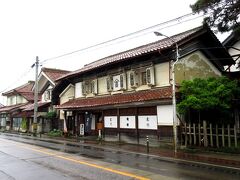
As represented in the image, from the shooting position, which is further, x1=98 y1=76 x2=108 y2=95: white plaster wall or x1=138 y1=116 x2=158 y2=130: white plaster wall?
x1=98 y1=76 x2=108 y2=95: white plaster wall

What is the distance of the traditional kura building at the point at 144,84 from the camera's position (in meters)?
20.3

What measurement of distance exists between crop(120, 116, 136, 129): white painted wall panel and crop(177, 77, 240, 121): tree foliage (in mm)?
5499

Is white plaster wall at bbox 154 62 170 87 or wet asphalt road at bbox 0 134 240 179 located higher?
white plaster wall at bbox 154 62 170 87

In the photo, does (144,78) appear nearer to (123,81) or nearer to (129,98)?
(129,98)

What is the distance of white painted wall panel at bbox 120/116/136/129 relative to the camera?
2275 centimetres

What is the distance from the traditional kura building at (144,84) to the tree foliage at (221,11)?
287 centimetres

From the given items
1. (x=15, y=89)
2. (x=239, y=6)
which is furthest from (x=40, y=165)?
(x=15, y=89)

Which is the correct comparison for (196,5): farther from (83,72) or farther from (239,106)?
(83,72)

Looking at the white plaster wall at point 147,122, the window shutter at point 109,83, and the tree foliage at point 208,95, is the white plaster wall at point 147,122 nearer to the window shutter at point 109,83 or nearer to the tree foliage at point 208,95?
the tree foliage at point 208,95

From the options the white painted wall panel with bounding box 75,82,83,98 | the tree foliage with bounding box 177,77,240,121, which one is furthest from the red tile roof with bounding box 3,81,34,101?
the tree foliage with bounding box 177,77,240,121

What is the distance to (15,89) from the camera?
51531 millimetres

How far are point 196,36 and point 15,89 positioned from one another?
1537 inches

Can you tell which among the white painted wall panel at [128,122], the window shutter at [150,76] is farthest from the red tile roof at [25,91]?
the window shutter at [150,76]

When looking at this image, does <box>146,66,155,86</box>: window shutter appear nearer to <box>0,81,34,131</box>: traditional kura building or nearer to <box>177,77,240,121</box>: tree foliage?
<box>177,77,240,121</box>: tree foliage
